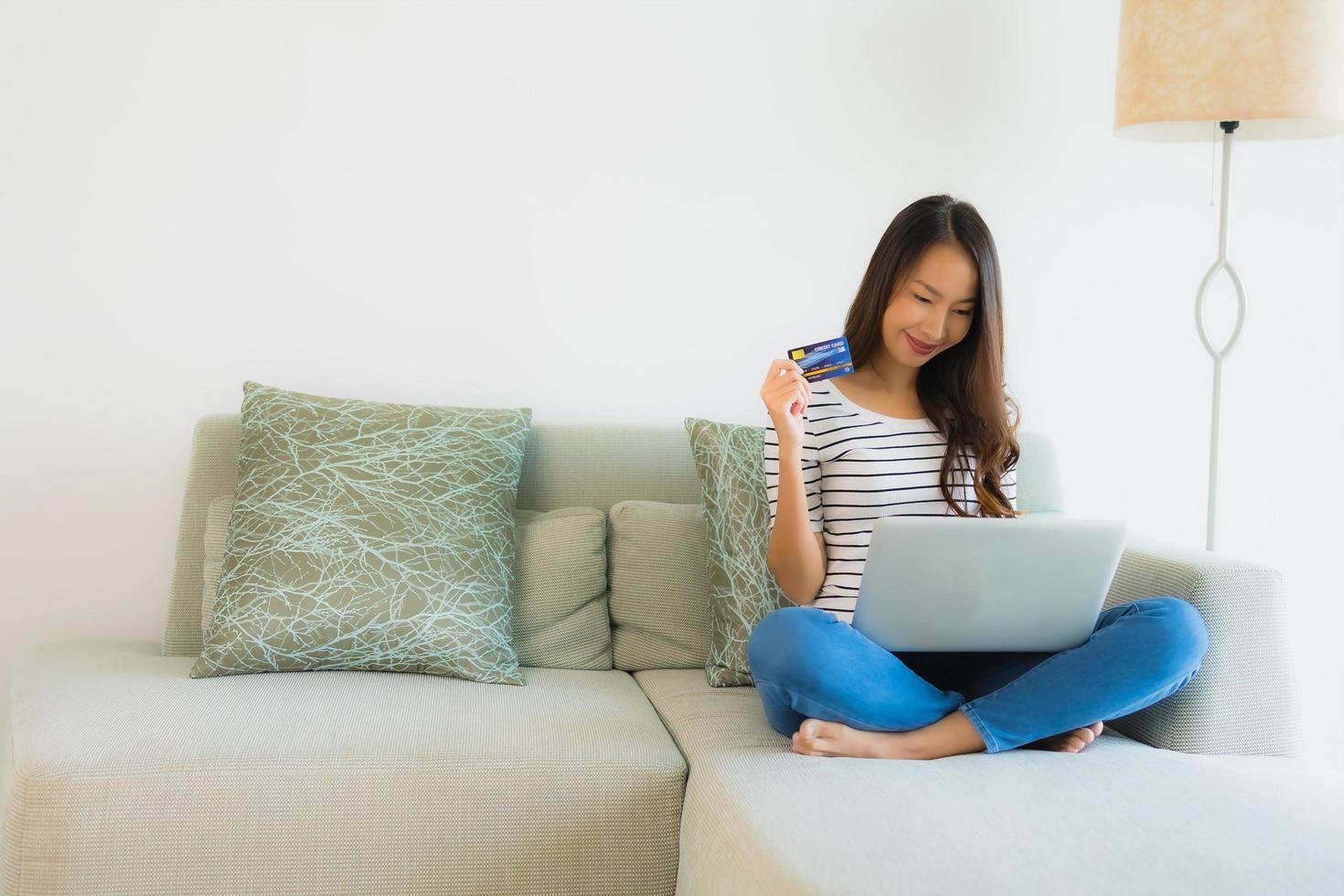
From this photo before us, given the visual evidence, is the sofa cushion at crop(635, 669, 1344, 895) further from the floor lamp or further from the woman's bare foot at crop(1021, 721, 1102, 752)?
the floor lamp

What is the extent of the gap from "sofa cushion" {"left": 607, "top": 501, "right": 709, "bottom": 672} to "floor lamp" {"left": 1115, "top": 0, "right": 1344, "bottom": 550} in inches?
46.9

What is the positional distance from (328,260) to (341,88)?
330 millimetres

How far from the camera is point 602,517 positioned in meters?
2.16

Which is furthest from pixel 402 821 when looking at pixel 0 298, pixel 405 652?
pixel 0 298

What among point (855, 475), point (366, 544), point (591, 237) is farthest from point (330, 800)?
point (591, 237)

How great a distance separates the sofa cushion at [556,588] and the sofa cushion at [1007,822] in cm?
46

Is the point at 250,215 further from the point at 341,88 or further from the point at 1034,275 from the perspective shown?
the point at 1034,275

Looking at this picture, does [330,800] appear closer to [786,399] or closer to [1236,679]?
[786,399]

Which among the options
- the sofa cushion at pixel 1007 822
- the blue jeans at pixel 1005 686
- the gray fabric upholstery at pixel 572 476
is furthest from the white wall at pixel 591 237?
the sofa cushion at pixel 1007 822

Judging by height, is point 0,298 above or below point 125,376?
above

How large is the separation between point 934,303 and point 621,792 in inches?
34.8

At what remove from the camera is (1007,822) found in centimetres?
129

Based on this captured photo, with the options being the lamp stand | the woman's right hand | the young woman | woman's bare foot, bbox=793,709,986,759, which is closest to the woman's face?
the young woman

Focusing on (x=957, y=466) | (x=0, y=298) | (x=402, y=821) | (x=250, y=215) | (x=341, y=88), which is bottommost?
(x=402, y=821)
